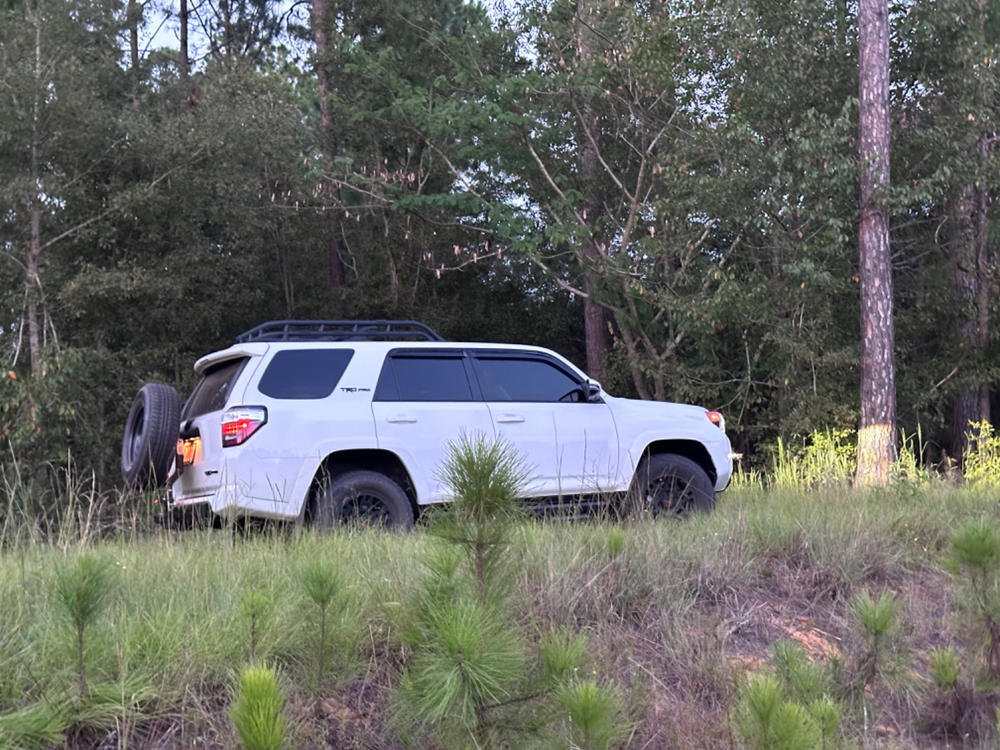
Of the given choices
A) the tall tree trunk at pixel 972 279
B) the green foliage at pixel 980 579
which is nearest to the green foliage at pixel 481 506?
the green foliage at pixel 980 579

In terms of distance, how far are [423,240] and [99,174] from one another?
6.38 metres

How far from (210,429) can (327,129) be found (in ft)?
49.5

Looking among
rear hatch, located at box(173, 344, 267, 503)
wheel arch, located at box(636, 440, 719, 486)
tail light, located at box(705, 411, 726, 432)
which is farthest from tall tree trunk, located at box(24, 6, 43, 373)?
tail light, located at box(705, 411, 726, 432)

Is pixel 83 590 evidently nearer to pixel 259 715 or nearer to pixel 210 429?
pixel 259 715

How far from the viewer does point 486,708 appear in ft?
11.4

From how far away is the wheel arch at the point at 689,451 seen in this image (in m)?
9.22

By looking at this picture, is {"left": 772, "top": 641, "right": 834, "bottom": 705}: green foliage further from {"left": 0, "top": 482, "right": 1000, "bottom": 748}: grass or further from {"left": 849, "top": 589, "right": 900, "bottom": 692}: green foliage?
{"left": 849, "top": 589, "right": 900, "bottom": 692}: green foliage

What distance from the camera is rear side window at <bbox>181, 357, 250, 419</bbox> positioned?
8094 millimetres

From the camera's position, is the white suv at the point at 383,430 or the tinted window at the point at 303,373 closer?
the white suv at the point at 383,430

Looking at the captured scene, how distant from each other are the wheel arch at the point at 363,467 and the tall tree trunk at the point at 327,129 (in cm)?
1304

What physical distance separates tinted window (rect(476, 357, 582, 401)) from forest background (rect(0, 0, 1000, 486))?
6.55 meters

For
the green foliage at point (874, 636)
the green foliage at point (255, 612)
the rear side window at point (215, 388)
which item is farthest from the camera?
the rear side window at point (215, 388)

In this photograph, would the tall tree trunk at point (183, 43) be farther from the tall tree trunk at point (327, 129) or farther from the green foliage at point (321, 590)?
the green foliage at point (321, 590)

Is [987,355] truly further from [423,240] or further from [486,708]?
[486,708]
